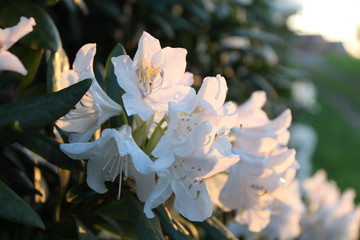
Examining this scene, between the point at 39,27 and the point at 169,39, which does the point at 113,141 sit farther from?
the point at 169,39

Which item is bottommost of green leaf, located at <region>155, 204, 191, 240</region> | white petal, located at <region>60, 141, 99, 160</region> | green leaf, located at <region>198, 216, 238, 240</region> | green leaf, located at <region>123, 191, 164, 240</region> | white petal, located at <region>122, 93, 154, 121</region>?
green leaf, located at <region>198, 216, 238, 240</region>

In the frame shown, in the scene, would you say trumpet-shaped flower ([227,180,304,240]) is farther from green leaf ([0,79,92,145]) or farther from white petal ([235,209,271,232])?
green leaf ([0,79,92,145])

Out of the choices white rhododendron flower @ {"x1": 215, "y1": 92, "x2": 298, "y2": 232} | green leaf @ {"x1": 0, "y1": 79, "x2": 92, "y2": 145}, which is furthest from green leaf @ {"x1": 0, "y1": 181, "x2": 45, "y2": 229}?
white rhododendron flower @ {"x1": 215, "y1": 92, "x2": 298, "y2": 232}

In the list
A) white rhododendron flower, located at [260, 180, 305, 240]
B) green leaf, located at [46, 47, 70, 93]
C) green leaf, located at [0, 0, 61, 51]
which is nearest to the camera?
green leaf, located at [46, 47, 70, 93]

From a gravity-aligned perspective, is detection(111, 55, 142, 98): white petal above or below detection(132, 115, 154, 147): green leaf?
above

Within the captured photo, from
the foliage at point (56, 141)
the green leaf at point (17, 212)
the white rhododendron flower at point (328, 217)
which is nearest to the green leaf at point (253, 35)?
the foliage at point (56, 141)

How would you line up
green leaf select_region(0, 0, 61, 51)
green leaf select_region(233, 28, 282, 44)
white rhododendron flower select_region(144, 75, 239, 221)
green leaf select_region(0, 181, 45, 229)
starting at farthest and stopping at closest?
green leaf select_region(233, 28, 282, 44) < green leaf select_region(0, 0, 61, 51) < white rhododendron flower select_region(144, 75, 239, 221) < green leaf select_region(0, 181, 45, 229)

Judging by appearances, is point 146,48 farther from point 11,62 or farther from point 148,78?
point 11,62
